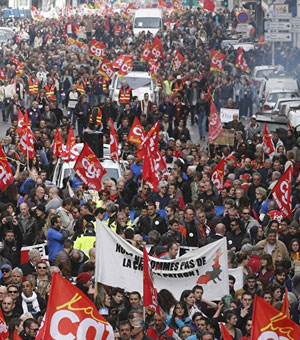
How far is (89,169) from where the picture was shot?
21.9 metres

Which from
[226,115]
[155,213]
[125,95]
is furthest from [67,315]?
[125,95]

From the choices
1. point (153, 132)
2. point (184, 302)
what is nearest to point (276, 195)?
point (153, 132)

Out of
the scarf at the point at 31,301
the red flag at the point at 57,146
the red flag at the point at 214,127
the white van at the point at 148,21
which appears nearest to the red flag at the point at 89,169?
the red flag at the point at 57,146

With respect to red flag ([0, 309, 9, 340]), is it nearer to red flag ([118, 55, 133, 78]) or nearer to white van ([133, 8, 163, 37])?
red flag ([118, 55, 133, 78])

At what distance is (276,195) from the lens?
19.8m

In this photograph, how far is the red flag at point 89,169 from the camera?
71.6ft

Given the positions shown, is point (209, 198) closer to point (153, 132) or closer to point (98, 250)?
point (153, 132)

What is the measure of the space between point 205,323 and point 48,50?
38442mm

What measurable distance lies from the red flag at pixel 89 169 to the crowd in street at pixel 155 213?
0.56ft

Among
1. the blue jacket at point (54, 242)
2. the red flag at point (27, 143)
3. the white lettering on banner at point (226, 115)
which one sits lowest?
the white lettering on banner at point (226, 115)

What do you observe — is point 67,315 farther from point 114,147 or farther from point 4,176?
point 114,147

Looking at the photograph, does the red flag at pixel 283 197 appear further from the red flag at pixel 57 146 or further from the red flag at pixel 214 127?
the red flag at pixel 214 127

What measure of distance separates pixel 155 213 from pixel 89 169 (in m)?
2.94

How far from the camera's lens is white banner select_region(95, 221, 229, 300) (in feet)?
50.6
